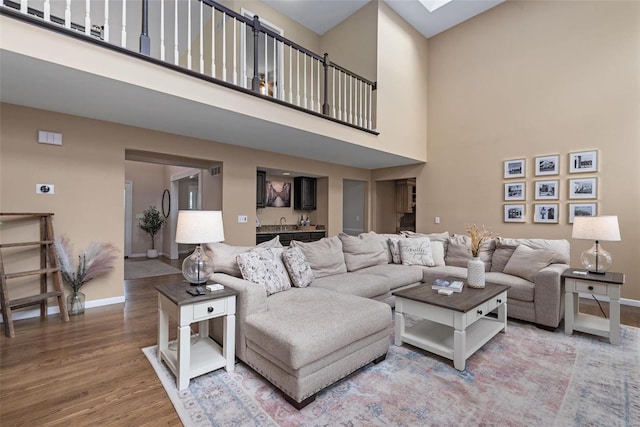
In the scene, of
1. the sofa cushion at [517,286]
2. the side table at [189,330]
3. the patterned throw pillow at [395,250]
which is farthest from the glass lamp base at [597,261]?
the side table at [189,330]

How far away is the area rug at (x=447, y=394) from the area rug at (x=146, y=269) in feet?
11.4

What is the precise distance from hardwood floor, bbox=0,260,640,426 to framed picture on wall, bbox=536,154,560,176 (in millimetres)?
2207

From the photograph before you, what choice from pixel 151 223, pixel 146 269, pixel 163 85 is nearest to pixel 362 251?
pixel 163 85

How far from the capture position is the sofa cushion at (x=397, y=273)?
3537mm

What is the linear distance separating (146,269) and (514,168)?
719 centimetres

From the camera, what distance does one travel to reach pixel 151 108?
3.12m

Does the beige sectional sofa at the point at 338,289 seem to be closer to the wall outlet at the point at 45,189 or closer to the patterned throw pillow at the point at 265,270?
the patterned throw pillow at the point at 265,270

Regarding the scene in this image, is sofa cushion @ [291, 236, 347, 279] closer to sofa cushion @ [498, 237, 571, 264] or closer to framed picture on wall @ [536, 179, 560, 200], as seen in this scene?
sofa cushion @ [498, 237, 571, 264]

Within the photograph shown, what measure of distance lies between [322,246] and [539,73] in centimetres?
453

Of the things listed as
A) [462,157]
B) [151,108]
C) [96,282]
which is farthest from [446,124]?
[96,282]

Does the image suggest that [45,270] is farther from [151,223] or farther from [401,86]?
[401,86]

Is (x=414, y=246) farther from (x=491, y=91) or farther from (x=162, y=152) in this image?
(x=162, y=152)

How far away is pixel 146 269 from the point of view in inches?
232

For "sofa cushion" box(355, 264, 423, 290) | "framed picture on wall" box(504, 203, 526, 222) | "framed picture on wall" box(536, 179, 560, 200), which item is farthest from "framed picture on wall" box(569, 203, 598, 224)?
"sofa cushion" box(355, 264, 423, 290)
